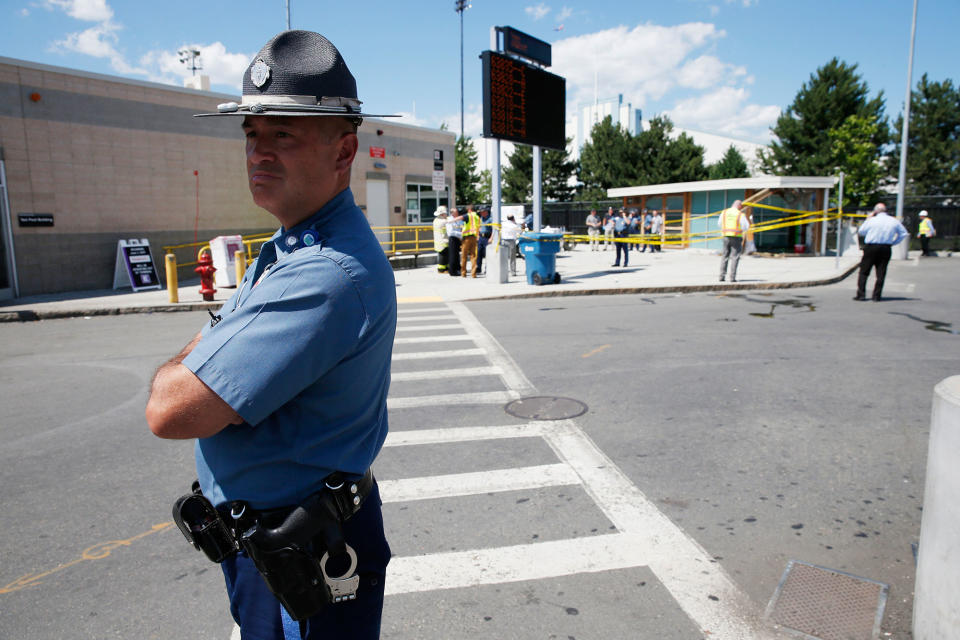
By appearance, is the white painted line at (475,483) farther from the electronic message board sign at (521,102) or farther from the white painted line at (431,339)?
the electronic message board sign at (521,102)

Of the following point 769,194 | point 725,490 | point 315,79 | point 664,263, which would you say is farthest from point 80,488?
point 769,194

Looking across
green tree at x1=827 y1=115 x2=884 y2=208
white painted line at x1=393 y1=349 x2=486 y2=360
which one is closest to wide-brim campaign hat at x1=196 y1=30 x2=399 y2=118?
white painted line at x1=393 y1=349 x2=486 y2=360

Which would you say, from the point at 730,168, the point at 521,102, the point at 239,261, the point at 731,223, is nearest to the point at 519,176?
the point at 730,168

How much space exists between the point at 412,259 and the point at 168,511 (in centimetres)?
1815

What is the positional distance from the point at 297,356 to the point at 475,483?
10.9ft

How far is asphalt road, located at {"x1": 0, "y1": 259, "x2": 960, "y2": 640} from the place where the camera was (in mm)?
3129

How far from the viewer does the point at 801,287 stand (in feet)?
51.9

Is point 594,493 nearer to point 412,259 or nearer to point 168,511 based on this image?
point 168,511

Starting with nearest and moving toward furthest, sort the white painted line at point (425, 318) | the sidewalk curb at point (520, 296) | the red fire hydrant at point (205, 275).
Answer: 1. the white painted line at point (425, 318)
2. the sidewalk curb at point (520, 296)
3. the red fire hydrant at point (205, 275)

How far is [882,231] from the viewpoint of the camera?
12.2 meters

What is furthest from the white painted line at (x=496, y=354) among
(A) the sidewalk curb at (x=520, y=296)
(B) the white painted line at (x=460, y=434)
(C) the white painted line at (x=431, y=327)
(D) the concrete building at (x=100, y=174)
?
(D) the concrete building at (x=100, y=174)

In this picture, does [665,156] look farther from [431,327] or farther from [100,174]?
[431,327]

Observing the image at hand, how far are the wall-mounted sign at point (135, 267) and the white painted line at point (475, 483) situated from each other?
564 inches

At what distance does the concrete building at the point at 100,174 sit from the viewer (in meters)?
14.9
